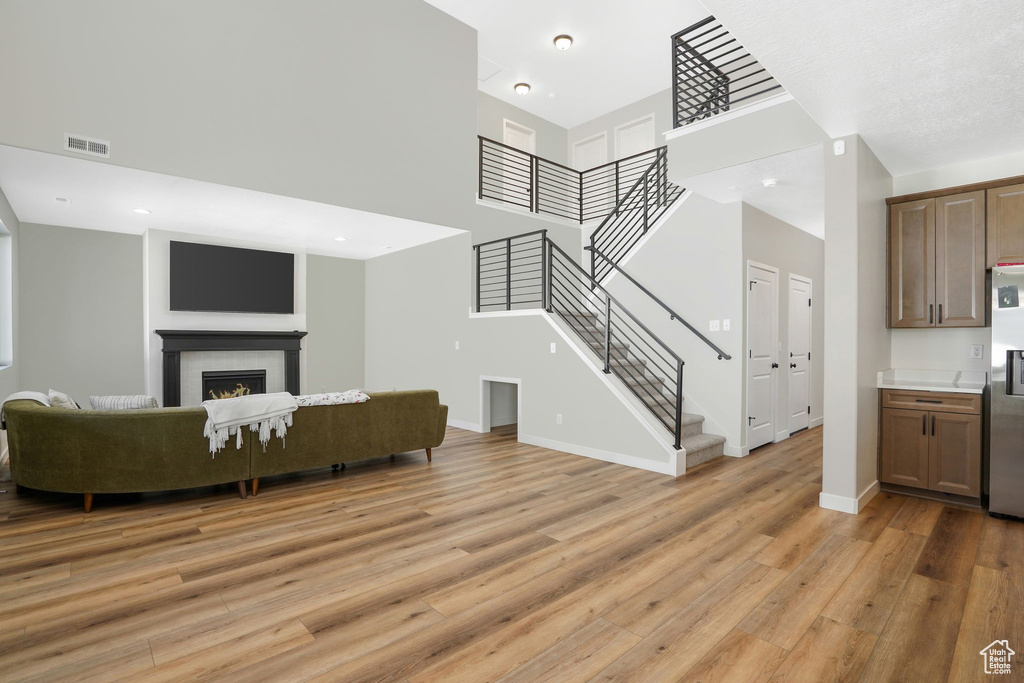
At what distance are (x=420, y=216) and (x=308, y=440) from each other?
3502mm

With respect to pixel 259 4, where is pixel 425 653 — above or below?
below

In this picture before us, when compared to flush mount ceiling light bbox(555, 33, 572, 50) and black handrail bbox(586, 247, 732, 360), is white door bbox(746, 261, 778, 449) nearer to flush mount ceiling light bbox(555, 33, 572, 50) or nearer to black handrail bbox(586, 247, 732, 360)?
black handrail bbox(586, 247, 732, 360)

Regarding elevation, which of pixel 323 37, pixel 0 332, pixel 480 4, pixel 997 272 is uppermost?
pixel 480 4

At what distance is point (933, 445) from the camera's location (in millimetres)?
3939

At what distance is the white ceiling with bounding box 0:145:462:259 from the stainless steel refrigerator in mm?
5825

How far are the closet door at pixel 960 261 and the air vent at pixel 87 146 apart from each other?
7278 millimetres

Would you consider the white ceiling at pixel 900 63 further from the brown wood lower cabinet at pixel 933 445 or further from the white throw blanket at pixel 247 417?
the white throw blanket at pixel 247 417

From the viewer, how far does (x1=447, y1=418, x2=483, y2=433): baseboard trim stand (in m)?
6.92

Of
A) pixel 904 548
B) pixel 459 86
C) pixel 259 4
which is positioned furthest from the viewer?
pixel 459 86

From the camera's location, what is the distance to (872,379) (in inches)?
161

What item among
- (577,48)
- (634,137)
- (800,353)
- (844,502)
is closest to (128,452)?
(844,502)

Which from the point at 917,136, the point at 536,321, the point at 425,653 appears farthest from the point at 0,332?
the point at 917,136

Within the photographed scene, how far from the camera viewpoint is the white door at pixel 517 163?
9.30 m

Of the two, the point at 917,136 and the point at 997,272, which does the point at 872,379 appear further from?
the point at 917,136
